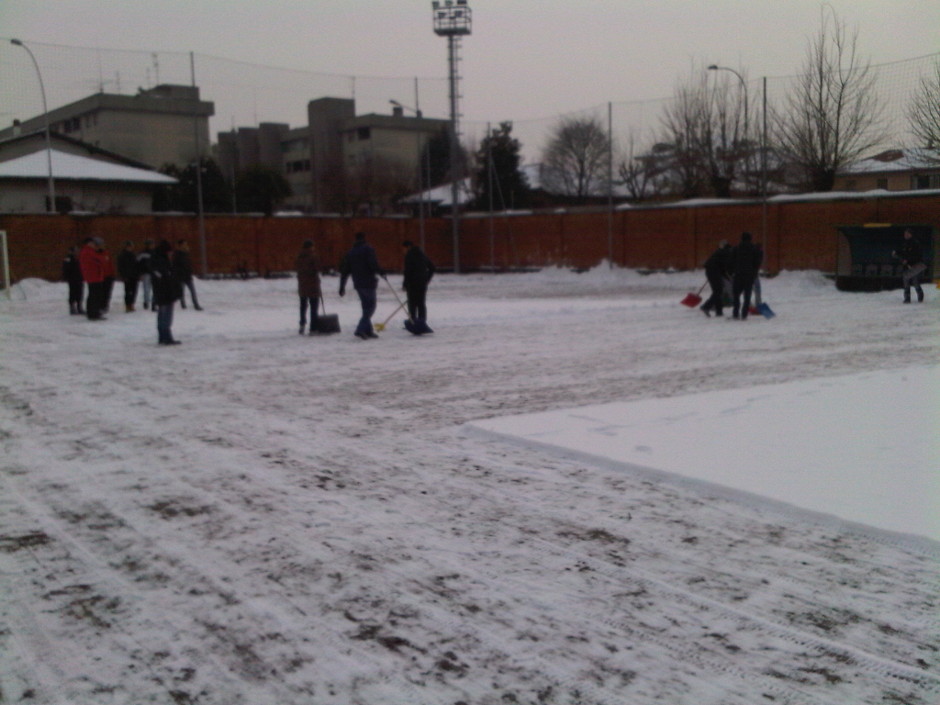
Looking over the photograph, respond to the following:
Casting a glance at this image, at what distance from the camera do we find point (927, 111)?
24172 mm

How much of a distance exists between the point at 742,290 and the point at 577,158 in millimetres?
36686

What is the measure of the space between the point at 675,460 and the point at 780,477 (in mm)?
789

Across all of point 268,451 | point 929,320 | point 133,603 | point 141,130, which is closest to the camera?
point 133,603

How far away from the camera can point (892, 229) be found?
78.3 feet

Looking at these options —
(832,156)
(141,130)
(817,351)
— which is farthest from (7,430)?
(141,130)

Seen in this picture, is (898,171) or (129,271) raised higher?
(898,171)

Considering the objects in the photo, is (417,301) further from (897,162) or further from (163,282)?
(897,162)

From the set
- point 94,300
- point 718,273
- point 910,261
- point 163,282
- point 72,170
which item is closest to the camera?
point 163,282

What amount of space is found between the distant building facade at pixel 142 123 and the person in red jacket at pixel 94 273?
14.9 metres

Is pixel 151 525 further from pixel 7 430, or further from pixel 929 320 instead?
pixel 929 320

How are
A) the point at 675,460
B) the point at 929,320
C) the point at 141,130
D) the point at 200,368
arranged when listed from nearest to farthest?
the point at 675,460 < the point at 200,368 < the point at 929,320 < the point at 141,130

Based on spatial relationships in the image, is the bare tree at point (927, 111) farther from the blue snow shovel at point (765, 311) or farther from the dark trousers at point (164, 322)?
the dark trousers at point (164, 322)

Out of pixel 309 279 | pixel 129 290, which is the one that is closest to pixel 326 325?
pixel 309 279

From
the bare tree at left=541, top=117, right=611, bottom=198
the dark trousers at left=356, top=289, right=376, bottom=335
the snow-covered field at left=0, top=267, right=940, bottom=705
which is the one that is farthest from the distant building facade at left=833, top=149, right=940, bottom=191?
the dark trousers at left=356, top=289, right=376, bottom=335
